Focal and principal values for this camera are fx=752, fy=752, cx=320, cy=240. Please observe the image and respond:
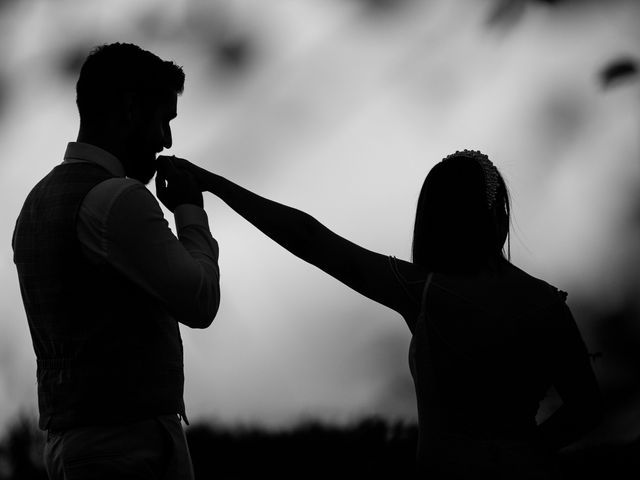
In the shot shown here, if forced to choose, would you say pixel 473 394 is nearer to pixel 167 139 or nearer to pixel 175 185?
pixel 175 185

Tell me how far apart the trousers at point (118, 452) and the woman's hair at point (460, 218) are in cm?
68

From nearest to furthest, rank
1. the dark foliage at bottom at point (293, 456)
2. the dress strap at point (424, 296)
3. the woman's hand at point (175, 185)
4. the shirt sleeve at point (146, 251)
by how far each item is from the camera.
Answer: the shirt sleeve at point (146, 251), the dress strap at point (424, 296), the woman's hand at point (175, 185), the dark foliage at bottom at point (293, 456)

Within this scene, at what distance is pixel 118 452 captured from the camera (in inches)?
61.1

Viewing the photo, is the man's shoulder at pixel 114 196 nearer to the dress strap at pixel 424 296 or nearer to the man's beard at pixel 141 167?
the man's beard at pixel 141 167

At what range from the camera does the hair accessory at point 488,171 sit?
167 centimetres

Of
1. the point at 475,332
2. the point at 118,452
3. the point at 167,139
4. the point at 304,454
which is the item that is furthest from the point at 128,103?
the point at 304,454

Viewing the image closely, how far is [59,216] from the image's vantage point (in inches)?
63.1

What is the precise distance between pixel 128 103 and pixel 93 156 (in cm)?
16

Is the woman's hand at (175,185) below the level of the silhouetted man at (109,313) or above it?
above

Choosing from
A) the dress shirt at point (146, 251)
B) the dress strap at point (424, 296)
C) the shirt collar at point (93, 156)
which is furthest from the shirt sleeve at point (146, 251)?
the dress strap at point (424, 296)

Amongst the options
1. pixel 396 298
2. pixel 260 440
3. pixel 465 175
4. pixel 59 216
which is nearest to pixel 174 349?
pixel 59 216

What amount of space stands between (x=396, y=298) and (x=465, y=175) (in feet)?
1.04

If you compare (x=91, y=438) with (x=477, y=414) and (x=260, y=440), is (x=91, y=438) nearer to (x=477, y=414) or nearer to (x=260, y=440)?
(x=477, y=414)

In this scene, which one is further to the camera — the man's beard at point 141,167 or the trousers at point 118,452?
the man's beard at point 141,167
